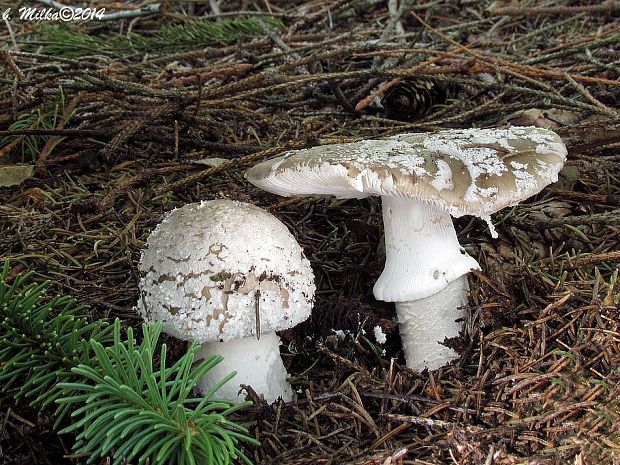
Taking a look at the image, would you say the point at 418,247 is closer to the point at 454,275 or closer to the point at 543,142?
the point at 454,275

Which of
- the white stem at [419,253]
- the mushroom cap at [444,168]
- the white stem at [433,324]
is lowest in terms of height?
the white stem at [433,324]

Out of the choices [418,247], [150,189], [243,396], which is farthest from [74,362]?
[150,189]

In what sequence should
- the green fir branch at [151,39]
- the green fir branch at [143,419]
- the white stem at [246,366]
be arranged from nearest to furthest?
the green fir branch at [143,419], the white stem at [246,366], the green fir branch at [151,39]

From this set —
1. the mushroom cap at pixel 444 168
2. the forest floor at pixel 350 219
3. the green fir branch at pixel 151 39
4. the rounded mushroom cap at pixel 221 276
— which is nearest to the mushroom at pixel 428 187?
the mushroom cap at pixel 444 168

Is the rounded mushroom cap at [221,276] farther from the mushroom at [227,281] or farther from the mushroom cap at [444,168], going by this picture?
the mushroom cap at [444,168]

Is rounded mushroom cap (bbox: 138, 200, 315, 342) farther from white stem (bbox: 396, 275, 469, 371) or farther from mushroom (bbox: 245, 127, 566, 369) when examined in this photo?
white stem (bbox: 396, 275, 469, 371)

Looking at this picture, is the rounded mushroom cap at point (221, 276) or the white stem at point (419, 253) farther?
the white stem at point (419, 253)

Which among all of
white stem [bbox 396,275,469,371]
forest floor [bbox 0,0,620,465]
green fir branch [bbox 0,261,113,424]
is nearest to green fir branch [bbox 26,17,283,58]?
forest floor [bbox 0,0,620,465]

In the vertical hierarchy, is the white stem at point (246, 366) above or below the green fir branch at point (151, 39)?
below

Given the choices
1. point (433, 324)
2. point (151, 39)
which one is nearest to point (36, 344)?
point (433, 324)
